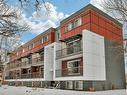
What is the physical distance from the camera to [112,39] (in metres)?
34.5

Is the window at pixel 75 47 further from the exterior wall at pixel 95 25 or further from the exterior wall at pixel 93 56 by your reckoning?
the exterior wall at pixel 93 56

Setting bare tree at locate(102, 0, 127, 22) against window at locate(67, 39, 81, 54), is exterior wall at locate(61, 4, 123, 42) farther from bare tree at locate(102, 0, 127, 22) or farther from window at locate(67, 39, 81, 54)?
bare tree at locate(102, 0, 127, 22)

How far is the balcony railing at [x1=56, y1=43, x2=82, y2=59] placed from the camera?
29.3m

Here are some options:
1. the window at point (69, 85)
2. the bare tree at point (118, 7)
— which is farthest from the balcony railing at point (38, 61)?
the bare tree at point (118, 7)

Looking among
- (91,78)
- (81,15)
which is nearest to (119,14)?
(91,78)

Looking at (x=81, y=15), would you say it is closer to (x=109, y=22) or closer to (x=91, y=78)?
(x=109, y=22)

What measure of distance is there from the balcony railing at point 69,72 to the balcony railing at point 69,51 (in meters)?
1.96

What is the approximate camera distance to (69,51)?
1229 inches

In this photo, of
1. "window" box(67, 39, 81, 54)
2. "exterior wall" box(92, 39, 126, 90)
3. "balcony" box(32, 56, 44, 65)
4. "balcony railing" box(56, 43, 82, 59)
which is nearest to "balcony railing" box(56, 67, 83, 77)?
"balcony railing" box(56, 43, 82, 59)

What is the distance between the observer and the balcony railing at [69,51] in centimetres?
2935

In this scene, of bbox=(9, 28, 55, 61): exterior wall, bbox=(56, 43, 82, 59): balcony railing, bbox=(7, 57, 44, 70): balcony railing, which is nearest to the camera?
bbox=(56, 43, 82, 59): balcony railing

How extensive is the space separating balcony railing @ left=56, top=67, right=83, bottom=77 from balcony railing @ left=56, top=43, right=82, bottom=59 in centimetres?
196

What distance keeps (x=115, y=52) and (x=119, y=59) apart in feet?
5.88

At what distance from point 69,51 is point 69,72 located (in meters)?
2.76
